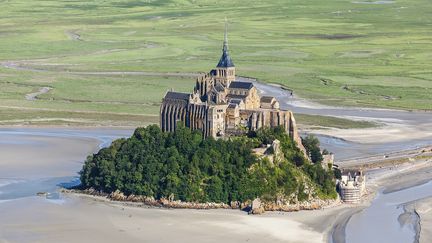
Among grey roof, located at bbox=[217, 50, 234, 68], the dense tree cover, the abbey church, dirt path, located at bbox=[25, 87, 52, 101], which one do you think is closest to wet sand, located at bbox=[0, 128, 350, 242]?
the dense tree cover

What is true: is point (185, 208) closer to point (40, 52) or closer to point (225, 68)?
point (225, 68)

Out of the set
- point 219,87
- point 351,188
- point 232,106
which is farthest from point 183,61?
point 351,188

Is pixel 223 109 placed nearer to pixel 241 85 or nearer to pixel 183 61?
pixel 241 85

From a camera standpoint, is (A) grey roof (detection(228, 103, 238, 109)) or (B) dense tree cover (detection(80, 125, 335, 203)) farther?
(A) grey roof (detection(228, 103, 238, 109))

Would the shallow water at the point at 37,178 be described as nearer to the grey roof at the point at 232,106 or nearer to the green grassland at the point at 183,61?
the green grassland at the point at 183,61

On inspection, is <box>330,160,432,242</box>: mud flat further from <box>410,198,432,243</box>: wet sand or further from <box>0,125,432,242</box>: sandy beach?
<box>0,125,432,242</box>: sandy beach

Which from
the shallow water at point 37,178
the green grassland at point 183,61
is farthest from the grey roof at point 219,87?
the green grassland at point 183,61
